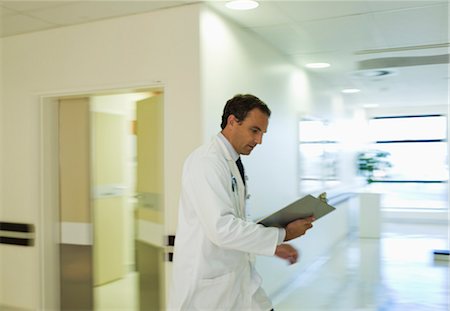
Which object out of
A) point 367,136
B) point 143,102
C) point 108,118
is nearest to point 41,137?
point 143,102

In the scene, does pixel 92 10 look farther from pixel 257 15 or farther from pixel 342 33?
pixel 342 33

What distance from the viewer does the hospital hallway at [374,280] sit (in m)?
4.64

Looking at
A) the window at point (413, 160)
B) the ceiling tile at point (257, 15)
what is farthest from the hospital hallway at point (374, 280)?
the window at point (413, 160)

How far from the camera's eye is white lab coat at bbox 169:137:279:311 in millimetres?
1887

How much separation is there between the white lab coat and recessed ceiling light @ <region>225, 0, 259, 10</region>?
1.71m

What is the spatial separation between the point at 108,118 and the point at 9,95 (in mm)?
1346

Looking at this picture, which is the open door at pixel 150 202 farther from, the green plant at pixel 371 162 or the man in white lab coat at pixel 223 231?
the green plant at pixel 371 162

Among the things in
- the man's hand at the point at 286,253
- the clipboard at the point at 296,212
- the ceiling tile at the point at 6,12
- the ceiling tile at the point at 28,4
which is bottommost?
the man's hand at the point at 286,253

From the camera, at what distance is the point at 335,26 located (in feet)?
13.6

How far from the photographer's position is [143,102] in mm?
4066

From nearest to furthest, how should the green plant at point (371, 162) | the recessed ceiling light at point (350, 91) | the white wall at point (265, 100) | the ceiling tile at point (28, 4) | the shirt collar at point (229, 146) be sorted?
the shirt collar at point (229, 146)
the ceiling tile at point (28, 4)
the white wall at point (265, 100)
the recessed ceiling light at point (350, 91)
the green plant at point (371, 162)

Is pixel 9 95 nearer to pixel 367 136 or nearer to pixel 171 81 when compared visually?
pixel 171 81

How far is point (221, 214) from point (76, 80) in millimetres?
2552

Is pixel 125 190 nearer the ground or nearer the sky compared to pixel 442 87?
nearer the ground
